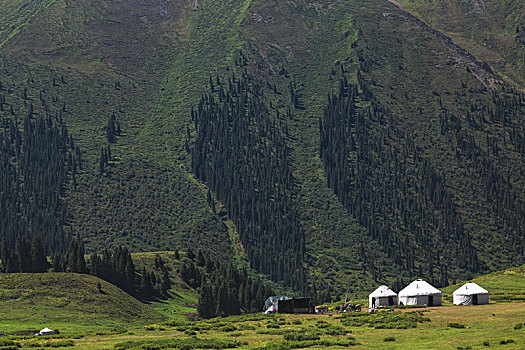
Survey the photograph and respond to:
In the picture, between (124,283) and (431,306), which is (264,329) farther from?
(124,283)

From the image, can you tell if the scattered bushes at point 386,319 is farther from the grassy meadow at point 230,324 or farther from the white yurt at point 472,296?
the white yurt at point 472,296

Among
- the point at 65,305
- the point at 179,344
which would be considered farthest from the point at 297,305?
the point at 179,344

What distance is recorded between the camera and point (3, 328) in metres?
96.7

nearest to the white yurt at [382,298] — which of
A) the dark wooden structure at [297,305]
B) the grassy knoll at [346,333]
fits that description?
the dark wooden structure at [297,305]

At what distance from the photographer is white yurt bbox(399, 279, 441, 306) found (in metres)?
106

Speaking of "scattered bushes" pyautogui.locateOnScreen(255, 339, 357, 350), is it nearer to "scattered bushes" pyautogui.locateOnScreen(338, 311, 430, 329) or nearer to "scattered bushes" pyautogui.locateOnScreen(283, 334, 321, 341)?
"scattered bushes" pyautogui.locateOnScreen(283, 334, 321, 341)

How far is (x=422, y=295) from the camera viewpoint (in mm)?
106500

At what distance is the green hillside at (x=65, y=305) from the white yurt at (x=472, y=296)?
5092cm

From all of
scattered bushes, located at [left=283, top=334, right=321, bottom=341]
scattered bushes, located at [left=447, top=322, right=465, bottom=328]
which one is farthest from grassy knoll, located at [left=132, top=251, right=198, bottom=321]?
scattered bushes, located at [left=447, top=322, right=465, bottom=328]

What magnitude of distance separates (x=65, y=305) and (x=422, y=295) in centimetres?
5822

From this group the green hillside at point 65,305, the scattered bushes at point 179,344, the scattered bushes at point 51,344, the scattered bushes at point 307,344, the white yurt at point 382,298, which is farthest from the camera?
the white yurt at point 382,298

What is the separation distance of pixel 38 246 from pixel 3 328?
4892 centimetres

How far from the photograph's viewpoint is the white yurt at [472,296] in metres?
103

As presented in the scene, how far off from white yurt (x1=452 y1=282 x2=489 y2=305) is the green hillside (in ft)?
167
